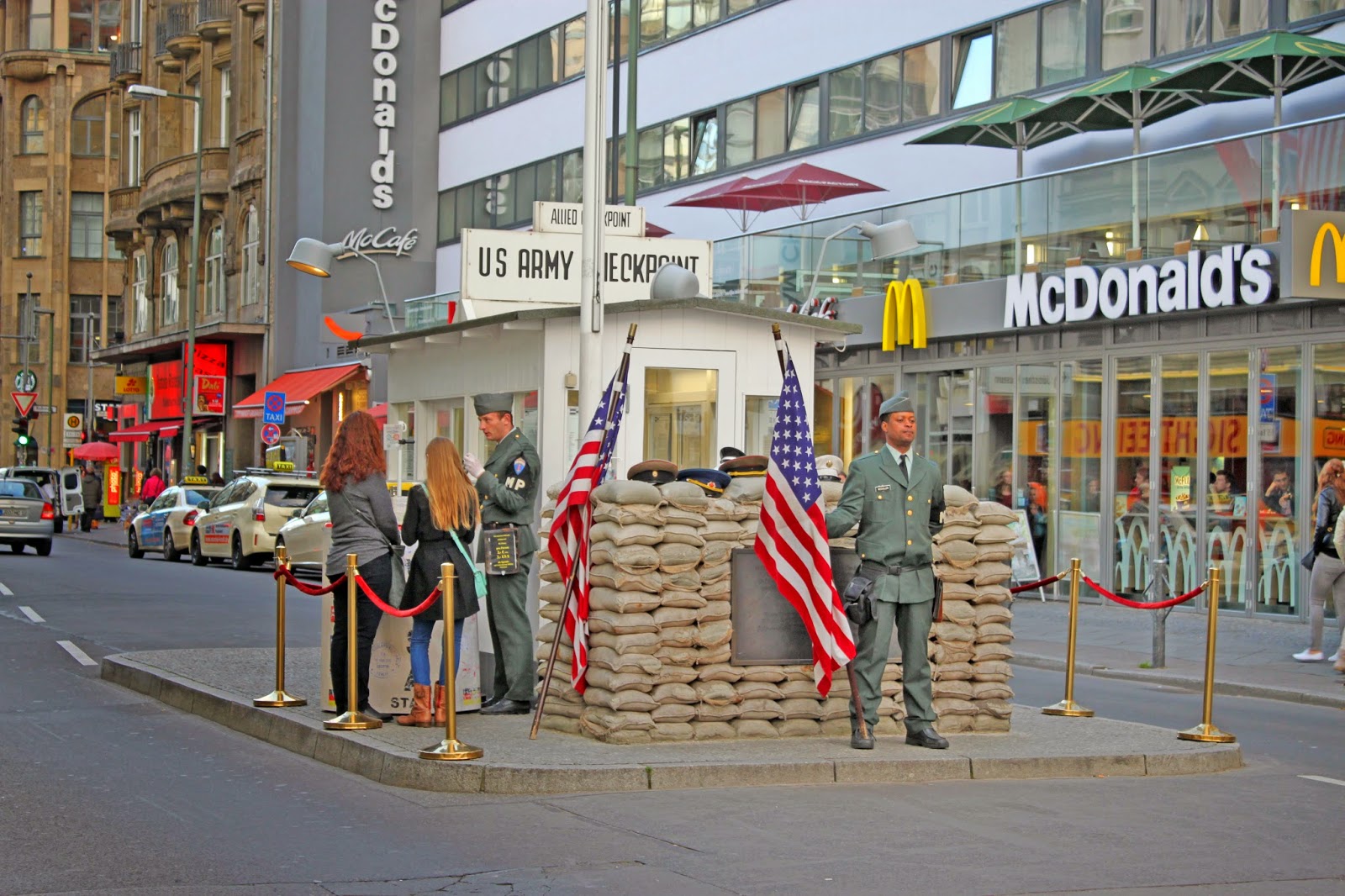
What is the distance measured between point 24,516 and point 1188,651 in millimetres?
24796

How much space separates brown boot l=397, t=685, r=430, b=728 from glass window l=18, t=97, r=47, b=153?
7544 centimetres

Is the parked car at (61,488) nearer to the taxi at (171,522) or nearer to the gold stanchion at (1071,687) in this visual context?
the taxi at (171,522)

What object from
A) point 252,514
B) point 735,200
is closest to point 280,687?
point 735,200

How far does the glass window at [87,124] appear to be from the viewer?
79.2 m

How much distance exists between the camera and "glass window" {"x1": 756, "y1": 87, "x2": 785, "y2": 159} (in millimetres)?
33781

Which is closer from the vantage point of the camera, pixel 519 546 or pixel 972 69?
pixel 519 546

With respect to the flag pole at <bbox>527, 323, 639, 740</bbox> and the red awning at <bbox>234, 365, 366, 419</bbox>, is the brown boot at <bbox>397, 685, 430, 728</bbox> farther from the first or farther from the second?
the red awning at <bbox>234, 365, 366, 419</bbox>

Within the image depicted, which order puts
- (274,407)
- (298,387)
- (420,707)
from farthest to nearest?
(298,387), (274,407), (420,707)

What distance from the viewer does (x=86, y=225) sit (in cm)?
7944

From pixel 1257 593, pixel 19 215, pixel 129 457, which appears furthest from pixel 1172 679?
pixel 19 215

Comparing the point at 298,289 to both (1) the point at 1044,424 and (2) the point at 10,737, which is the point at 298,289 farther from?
(2) the point at 10,737

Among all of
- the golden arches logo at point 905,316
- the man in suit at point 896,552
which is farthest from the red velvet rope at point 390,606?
the golden arches logo at point 905,316

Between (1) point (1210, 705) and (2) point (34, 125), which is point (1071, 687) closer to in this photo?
(1) point (1210, 705)

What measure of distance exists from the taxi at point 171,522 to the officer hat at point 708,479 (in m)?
24.3
